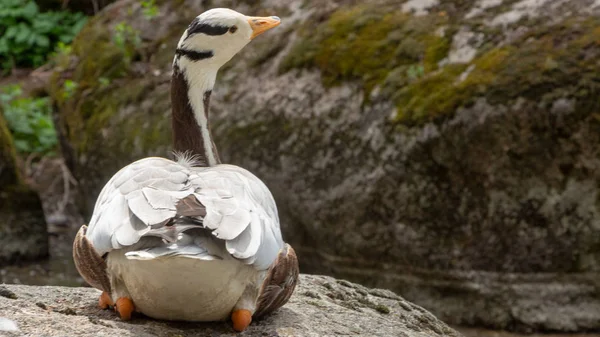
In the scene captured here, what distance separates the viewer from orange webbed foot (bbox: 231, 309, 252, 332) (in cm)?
362

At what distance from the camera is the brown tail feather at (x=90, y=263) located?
364 cm

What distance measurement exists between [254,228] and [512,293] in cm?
366

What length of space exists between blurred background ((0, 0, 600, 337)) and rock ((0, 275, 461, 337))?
1.79 m

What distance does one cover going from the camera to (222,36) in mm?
4469

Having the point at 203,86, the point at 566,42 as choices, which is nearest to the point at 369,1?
the point at 566,42

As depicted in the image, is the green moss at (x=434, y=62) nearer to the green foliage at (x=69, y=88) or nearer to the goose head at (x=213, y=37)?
the goose head at (x=213, y=37)

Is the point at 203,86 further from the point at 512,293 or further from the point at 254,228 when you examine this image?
the point at 512,293

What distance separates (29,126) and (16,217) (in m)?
3.86

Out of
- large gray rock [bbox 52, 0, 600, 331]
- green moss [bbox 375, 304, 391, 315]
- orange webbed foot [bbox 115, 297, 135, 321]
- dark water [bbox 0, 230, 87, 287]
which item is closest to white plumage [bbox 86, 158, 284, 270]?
orange webbed foot [bbox 115, 297, 135, 321]

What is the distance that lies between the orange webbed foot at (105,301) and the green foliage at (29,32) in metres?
11.7

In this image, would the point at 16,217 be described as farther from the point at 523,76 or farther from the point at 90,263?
the point at 90,263

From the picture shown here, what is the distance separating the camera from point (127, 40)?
9508 mm

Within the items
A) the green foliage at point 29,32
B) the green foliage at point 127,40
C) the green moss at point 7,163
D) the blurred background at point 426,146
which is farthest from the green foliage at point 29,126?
the blurred background at point 426,146

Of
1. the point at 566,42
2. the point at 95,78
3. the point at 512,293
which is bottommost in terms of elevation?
the point at 512,293
